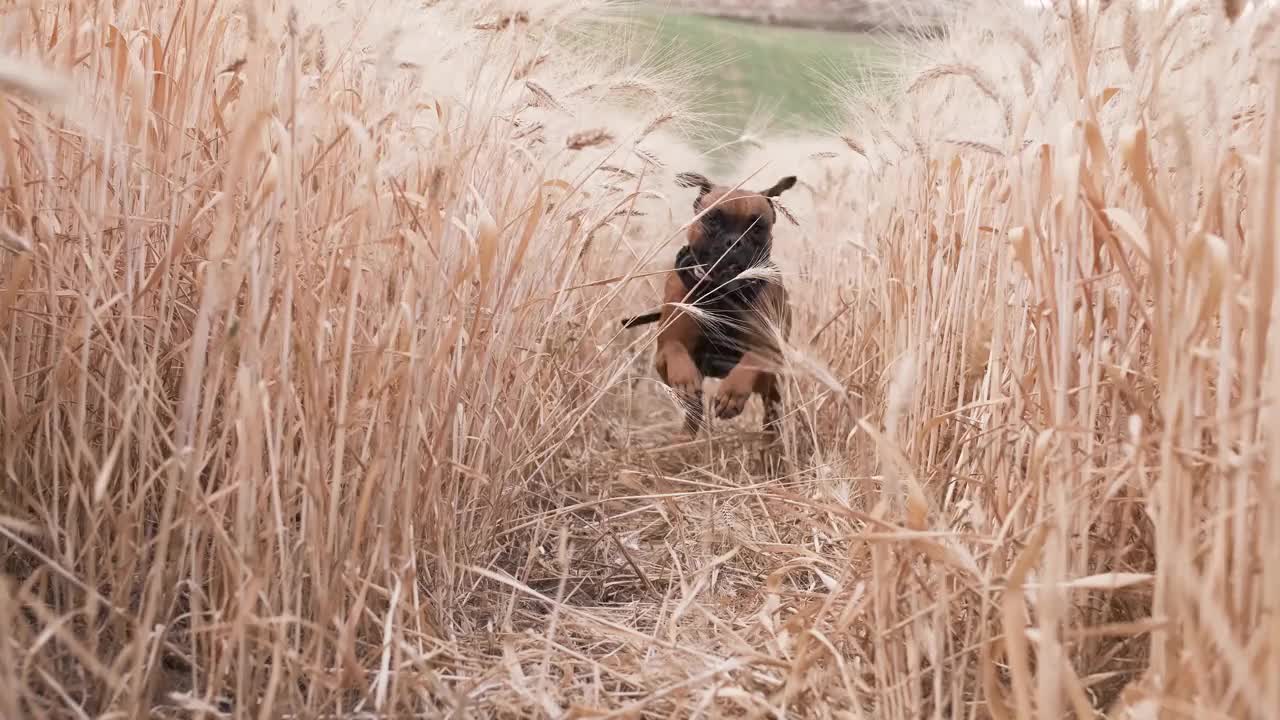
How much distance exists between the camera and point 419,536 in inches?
67.0

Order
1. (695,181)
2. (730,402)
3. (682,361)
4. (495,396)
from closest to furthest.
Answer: (495,396), (730,402), (682,361), (695,181)

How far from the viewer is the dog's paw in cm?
342

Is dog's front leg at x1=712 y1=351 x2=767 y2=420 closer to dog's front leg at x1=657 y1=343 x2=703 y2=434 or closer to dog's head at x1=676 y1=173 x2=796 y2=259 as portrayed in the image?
dog's front leg at x1=657 y1=343 x2=703 y2=434

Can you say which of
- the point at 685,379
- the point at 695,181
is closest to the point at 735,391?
the point at 685,379

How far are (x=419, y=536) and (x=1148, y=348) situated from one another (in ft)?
4.33

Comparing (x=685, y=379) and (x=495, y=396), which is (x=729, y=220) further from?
(x=495, y=396)

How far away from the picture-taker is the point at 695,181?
3.67m

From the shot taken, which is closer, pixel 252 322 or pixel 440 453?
pixel 252 322

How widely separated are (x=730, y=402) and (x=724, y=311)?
35cm

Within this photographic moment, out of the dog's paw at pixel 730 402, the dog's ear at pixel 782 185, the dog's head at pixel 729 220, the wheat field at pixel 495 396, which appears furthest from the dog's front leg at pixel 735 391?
the wheat field at pixel 495 396

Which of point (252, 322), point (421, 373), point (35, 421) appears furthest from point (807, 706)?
point (35, 421)

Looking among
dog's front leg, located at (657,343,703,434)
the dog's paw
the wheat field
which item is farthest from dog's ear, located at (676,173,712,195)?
the wheat field

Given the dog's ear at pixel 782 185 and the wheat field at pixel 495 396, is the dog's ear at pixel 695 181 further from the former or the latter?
the wheat field at pixel 495 396

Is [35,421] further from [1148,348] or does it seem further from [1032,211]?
[1148,348]
